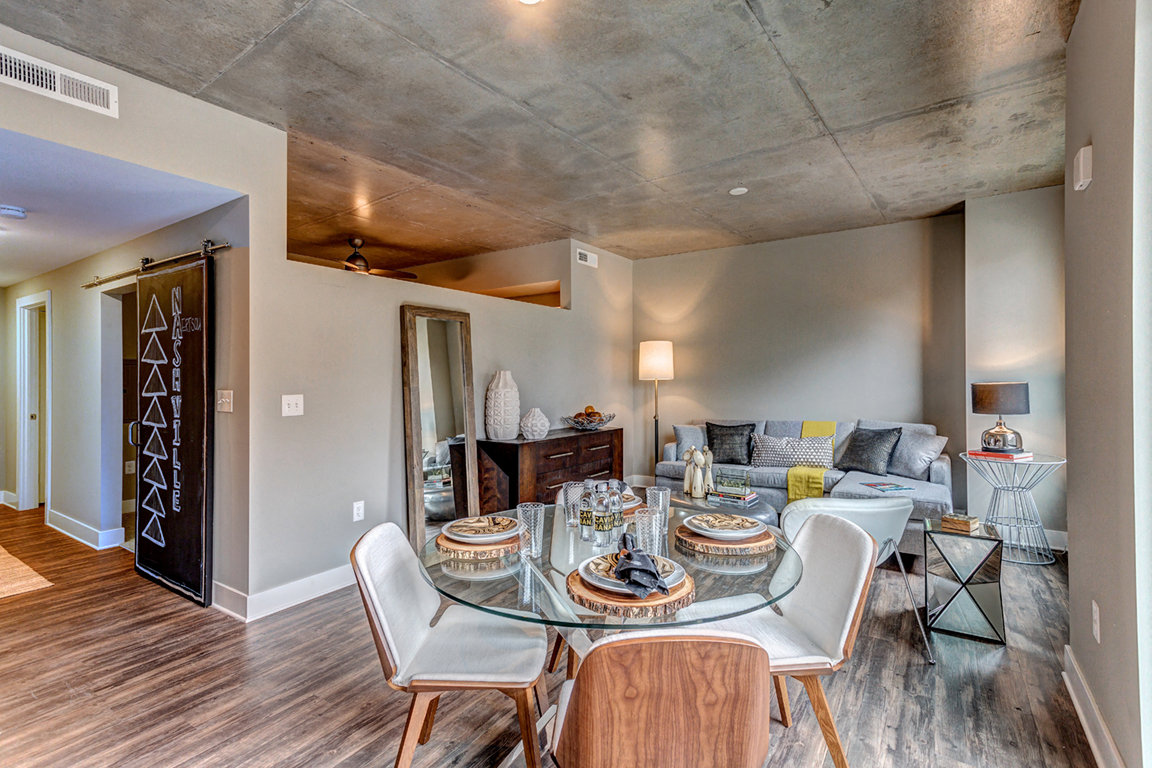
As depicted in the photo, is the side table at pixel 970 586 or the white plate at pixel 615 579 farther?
the side table at pixel 970 586

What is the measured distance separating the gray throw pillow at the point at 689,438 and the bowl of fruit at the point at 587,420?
71cm

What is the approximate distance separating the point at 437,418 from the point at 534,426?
846mm

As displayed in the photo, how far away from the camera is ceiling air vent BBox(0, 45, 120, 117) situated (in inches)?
85.0

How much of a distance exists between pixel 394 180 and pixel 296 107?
1052 millimetres

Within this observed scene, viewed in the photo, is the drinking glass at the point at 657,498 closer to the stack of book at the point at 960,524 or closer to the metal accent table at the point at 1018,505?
the stack of book at the point at 960,524

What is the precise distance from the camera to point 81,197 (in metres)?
2.93

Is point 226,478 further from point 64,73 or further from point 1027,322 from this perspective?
point 1027,322

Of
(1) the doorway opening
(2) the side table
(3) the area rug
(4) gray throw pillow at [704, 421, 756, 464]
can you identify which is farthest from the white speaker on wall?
(1) the doorway opening

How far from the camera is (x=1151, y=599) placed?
1447 mm

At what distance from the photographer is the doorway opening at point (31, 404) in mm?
5227

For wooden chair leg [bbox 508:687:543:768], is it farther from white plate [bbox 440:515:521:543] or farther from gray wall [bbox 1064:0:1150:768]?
gray wall [bbox 1064:0:1150:768]

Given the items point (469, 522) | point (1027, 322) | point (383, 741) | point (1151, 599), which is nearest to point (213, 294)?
point (469, 522)

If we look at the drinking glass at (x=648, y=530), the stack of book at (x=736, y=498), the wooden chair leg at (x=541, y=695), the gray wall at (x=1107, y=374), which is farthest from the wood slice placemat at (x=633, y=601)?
the stack of book at (x=736, y=498)

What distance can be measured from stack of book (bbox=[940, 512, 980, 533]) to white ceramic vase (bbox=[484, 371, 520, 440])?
2.91 m
